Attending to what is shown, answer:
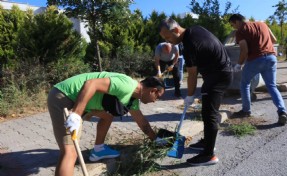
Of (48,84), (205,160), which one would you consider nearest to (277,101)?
(205,160)

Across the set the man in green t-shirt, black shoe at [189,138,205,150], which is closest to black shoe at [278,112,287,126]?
black shoe at [189,138,205,150]

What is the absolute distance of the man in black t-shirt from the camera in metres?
3.73

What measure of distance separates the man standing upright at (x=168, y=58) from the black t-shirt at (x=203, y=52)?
11.3ft

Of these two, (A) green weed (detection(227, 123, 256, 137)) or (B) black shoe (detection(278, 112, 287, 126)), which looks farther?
(B) black shoe (detection(278, 112, 287, 126))

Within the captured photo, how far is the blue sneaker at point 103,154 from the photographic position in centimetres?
389

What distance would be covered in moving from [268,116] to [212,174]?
108 inches

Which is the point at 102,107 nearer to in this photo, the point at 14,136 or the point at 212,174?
the point at 212,174

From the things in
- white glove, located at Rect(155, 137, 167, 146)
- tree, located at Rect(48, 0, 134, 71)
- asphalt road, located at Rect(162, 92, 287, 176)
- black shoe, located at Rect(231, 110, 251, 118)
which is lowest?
asphalt road, located at Rect(162, 92, 287, 176)

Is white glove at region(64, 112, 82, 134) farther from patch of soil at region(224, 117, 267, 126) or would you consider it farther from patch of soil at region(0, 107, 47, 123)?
patch of soil at region(0, 107, 47, 123)

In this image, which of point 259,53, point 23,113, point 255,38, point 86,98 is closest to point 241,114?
point 259,53

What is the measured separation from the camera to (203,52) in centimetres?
377

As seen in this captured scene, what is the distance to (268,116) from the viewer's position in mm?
6000

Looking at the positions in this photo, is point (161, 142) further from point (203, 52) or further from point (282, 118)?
point (282, 118)

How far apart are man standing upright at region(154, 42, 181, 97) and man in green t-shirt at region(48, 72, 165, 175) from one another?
12.9 ft
